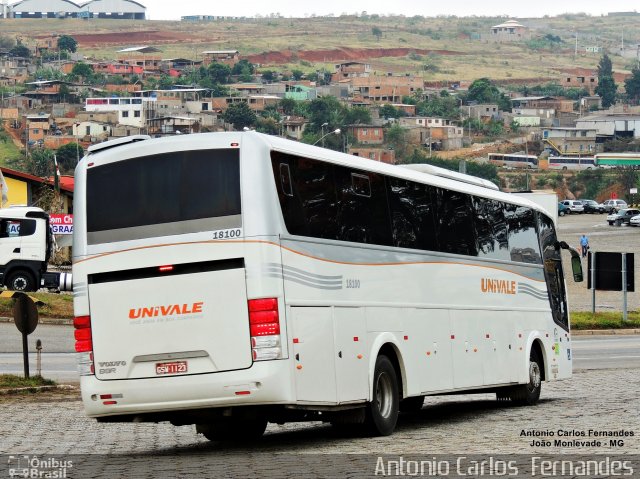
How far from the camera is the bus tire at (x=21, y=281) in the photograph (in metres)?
49.6

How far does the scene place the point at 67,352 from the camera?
107 ft

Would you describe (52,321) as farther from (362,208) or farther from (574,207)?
(574,207)

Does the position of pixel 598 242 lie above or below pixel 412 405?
below

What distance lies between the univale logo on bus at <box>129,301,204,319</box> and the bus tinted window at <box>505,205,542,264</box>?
8532 millimetres

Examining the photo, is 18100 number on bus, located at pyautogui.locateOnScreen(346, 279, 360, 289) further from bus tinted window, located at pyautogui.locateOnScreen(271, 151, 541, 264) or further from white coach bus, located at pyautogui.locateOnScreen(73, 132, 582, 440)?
bus tinted window, located at pyautogui.locateOnScreen(271, 151, 541, 264)

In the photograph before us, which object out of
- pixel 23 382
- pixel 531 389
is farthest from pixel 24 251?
pixel 531 389

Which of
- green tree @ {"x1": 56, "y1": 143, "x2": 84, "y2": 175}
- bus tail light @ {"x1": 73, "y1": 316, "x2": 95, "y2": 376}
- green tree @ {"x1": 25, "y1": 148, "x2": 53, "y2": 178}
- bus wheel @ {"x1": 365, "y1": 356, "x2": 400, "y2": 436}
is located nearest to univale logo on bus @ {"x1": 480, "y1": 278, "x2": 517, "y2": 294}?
bus wheel @ {"x1": 365, "y1": 356, "x2": 400, "y2": 436}

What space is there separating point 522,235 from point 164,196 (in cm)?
910

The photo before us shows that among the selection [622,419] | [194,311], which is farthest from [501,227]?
[194,311]

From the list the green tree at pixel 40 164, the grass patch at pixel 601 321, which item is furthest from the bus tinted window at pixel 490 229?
the green tree at pixel 40 164

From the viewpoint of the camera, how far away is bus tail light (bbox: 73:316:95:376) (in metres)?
14.9

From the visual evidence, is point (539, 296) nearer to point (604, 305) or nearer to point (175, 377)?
A: point (175, 377)

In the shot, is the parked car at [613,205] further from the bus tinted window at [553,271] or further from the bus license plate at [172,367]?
the bus license plate at [172,367]

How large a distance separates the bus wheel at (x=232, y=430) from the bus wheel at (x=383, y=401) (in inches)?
55.5
